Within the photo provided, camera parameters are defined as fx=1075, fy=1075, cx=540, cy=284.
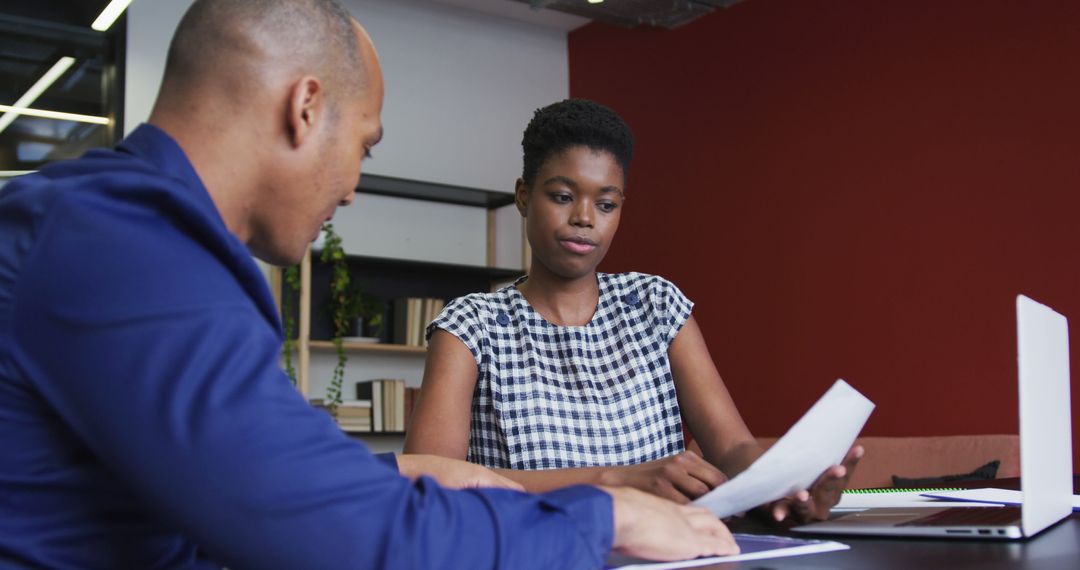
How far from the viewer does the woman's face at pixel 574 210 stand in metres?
1.92

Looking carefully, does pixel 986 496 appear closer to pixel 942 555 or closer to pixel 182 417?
pixel 942 555

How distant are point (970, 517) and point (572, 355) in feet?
2.66

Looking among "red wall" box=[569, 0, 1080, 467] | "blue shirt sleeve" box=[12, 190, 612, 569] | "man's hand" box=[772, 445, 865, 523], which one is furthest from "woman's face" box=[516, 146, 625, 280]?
"red wall" box=[569, 0, 1080, 467]

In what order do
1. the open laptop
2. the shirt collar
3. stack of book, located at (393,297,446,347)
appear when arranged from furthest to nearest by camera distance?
stack of book, located at (393,297,446,347) < the open laptop < the shirt collar

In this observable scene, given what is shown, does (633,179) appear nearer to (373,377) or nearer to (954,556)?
(373,377)

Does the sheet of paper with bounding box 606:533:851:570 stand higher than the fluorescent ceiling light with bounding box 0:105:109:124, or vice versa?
the fluorescent ceiling light with bounding box 0:105:109:124

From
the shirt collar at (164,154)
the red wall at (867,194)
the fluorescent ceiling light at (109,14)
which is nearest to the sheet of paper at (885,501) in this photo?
the shirt collar at (164,154)

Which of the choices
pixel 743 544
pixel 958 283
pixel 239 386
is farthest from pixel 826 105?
pixel 239 386

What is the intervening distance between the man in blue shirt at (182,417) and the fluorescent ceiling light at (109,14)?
4289mm

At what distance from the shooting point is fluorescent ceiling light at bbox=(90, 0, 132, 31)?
4.75 m

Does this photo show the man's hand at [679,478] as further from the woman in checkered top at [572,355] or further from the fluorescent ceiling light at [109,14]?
the fluorescent ceiling light at [109,14]

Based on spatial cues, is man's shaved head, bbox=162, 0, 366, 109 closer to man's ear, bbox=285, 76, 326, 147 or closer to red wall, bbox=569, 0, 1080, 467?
man's ear, bbox=285, 76, 326, 147

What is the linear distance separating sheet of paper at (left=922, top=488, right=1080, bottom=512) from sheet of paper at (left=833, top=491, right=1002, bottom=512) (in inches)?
1.2

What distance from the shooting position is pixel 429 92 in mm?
5828
